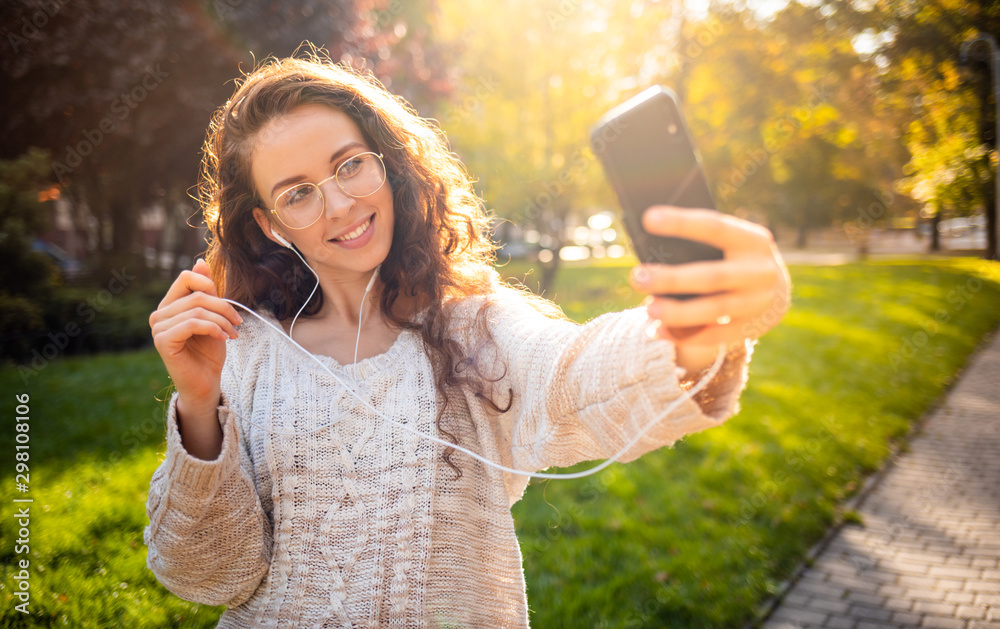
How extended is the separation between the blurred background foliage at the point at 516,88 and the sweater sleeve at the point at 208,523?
184cm

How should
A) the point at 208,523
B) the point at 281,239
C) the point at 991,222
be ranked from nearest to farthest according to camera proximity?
the point at 208,523 < the point at 281,239 < the point at 991,222

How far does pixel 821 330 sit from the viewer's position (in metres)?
9.20

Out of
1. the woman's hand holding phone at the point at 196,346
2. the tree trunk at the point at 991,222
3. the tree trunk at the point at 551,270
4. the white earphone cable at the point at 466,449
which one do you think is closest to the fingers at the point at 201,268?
the woman's hand holding phone at the point at 196,346

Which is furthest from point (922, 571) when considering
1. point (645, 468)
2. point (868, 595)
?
point (645, 468)

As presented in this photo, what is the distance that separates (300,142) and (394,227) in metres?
0.41

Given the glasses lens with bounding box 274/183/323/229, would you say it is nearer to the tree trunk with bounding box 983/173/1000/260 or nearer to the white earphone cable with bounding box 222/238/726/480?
the white earphone cable with bounding box 222/238/726/480

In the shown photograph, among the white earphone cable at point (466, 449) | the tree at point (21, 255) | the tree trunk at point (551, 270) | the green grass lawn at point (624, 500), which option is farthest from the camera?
the tree trunk at point (551, 270)

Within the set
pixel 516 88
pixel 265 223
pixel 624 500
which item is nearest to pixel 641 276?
pixel 265 223

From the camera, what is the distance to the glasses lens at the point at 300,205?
174cm

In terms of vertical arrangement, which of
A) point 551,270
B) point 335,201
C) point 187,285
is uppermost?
point 335,201

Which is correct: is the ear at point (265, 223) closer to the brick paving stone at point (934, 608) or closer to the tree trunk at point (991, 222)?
the brick paving stone at point (934, 608)

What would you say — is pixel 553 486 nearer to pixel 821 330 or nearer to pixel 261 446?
pixel 261 446

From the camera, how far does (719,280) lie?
897 millimetres

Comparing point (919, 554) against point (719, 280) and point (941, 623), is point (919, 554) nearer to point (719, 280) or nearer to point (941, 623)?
point (941, 623)
